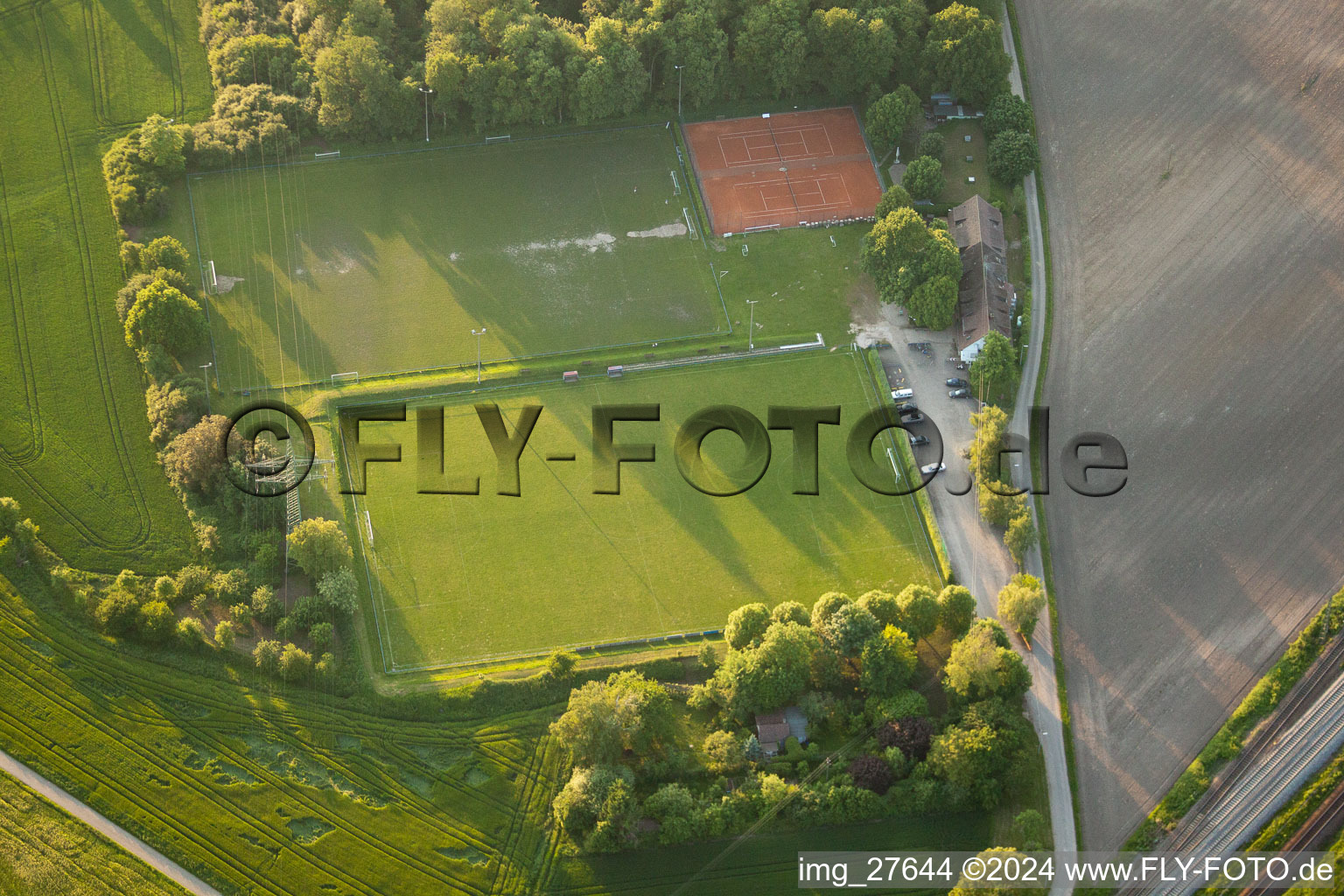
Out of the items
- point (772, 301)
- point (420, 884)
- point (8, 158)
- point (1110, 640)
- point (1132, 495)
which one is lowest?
point (420, 884)

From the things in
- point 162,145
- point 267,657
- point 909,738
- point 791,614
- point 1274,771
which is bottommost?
point 1274,771

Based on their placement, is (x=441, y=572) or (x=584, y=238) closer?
(x=441, y=572)

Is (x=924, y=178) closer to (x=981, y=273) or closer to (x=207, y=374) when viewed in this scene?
(x=981, y=273)

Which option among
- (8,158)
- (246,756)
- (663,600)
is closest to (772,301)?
Result: (663,600)

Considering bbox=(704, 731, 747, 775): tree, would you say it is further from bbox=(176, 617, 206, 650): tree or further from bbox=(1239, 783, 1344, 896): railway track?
bbox=(176, 617, 206, 650): tree

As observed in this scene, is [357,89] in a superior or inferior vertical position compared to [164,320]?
superior

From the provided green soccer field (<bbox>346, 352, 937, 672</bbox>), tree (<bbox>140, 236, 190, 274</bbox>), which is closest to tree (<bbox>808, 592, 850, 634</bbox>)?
green soccer field (<bbox>346, 352, 937, 672</bbox>)

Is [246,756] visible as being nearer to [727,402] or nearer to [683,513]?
[683,513]

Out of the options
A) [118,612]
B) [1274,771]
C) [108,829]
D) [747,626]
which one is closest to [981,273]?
[747,626]
